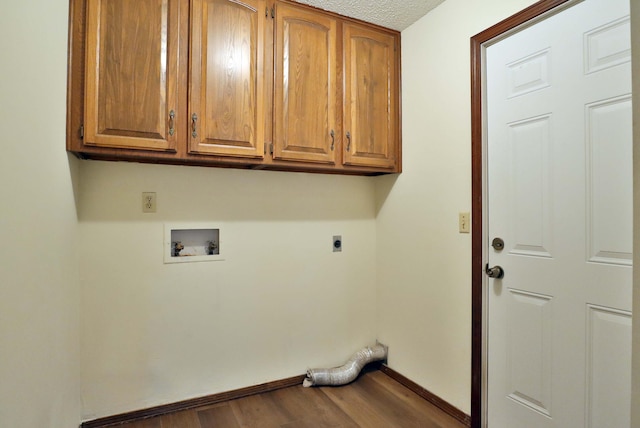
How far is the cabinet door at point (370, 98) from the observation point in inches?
86.1

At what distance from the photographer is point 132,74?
1649 mm

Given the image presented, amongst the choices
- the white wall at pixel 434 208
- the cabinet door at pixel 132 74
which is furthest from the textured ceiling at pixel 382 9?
the cabinet door at pixel 132 74

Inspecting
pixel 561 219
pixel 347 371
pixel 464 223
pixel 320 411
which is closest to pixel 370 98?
pixel 464 223

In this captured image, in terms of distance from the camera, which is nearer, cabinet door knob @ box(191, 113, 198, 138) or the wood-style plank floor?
cabinet door knob @ box(191, 113, 198, 138)

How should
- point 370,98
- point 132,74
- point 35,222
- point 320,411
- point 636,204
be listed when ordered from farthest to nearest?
point 370,98 < point 320,411 < point 132,74 < point 35,222 < point 636,204

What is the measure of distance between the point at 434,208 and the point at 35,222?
1.88 m

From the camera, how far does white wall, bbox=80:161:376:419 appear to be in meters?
1.87

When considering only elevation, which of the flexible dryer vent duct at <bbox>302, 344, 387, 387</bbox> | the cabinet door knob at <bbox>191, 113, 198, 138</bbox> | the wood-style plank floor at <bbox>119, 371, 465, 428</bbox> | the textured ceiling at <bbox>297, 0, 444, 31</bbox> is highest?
→ the textured ceiling at <bbox>297, 0, 444, 31</bbox>

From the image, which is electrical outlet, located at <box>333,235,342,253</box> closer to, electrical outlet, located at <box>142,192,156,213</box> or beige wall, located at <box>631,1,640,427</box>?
electrical outlet, located at <box>142,192,156,213</box>

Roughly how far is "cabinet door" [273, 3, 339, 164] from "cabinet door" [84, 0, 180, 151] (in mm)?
555

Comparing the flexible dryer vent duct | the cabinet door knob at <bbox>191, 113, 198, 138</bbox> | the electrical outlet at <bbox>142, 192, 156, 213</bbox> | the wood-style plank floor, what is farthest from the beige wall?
the electrical outlet at <bbox>142, 192, 156, 213</bbox>

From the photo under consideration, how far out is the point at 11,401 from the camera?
96 centimetres

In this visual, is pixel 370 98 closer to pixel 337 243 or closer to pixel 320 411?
pixel 337 243

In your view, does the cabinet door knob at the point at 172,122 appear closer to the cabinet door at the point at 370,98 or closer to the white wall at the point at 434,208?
the cabinet door at the point at 370,98
